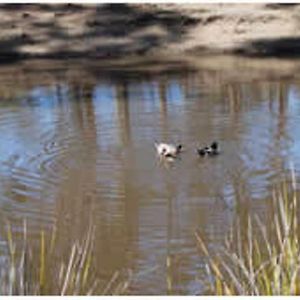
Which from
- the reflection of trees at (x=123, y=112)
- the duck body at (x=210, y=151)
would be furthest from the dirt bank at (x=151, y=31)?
the duck body at (x=210, y=151)

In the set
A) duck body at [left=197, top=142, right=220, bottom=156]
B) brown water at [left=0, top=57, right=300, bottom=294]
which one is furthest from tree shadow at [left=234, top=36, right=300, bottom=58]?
duck body at [left=197, top=142, right=220, bottom=156]

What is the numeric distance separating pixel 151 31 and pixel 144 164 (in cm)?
813

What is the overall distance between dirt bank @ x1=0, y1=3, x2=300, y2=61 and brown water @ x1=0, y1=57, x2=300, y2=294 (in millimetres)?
2629

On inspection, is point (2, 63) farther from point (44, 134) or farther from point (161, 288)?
point (161, 288)

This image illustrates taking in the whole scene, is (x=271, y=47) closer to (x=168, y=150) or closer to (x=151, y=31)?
(x=151, y=31)

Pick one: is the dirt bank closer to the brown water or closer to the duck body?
the brown water

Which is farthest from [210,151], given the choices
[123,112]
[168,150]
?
[123,112]

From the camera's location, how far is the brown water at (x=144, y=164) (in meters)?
6.48

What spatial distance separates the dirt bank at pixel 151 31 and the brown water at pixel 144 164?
263 cm

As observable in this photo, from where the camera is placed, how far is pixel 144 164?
28.2ft

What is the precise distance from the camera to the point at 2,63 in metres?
15.4

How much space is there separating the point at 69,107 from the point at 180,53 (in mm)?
4765

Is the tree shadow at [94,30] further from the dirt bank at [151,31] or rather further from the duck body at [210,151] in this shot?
the duck body at [210,151]

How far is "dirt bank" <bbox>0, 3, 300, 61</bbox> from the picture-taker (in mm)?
15977
